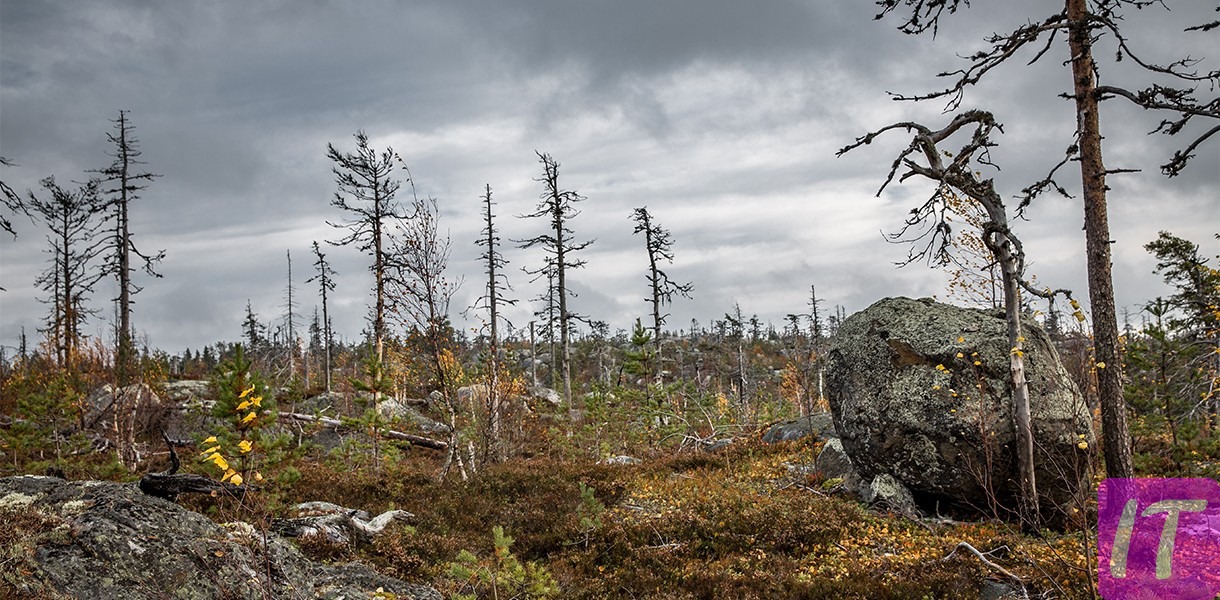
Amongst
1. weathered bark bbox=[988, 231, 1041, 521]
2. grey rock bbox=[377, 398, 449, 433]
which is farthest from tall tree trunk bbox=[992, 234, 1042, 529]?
grey rock bbox=[377, 398, 449, 433]

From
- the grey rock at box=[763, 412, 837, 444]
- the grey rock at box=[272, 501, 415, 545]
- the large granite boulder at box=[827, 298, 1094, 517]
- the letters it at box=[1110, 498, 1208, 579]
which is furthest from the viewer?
the grey rock at box=[763, 412, 837, 444]

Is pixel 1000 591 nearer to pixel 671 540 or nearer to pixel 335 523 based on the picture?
pixel 671 540

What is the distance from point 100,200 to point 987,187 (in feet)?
99.7

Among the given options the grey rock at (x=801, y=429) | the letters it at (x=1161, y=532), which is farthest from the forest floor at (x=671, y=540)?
the grey rock at (x=801, y=429)

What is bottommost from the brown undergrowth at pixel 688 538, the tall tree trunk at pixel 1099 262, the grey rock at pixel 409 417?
the brown undergrowth at pixel 688 538

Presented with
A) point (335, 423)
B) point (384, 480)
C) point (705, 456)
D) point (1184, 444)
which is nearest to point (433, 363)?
point (384, 480)

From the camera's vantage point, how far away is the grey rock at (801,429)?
1680cm

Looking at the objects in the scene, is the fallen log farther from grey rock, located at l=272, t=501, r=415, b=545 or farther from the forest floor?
grey rock, located at l=272, t=501, r=415, b=545

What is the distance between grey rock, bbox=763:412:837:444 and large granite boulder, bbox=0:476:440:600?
1317 cm

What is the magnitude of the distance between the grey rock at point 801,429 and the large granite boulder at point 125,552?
13.2 meters

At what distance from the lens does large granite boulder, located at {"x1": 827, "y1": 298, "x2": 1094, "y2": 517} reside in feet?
30.1

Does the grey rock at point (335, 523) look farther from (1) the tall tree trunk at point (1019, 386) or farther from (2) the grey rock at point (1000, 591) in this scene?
(1) the tall tree trunk at point (1019, 386)

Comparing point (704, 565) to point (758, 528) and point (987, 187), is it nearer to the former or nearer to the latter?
point (758, 528)

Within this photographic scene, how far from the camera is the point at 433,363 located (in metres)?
13.6
